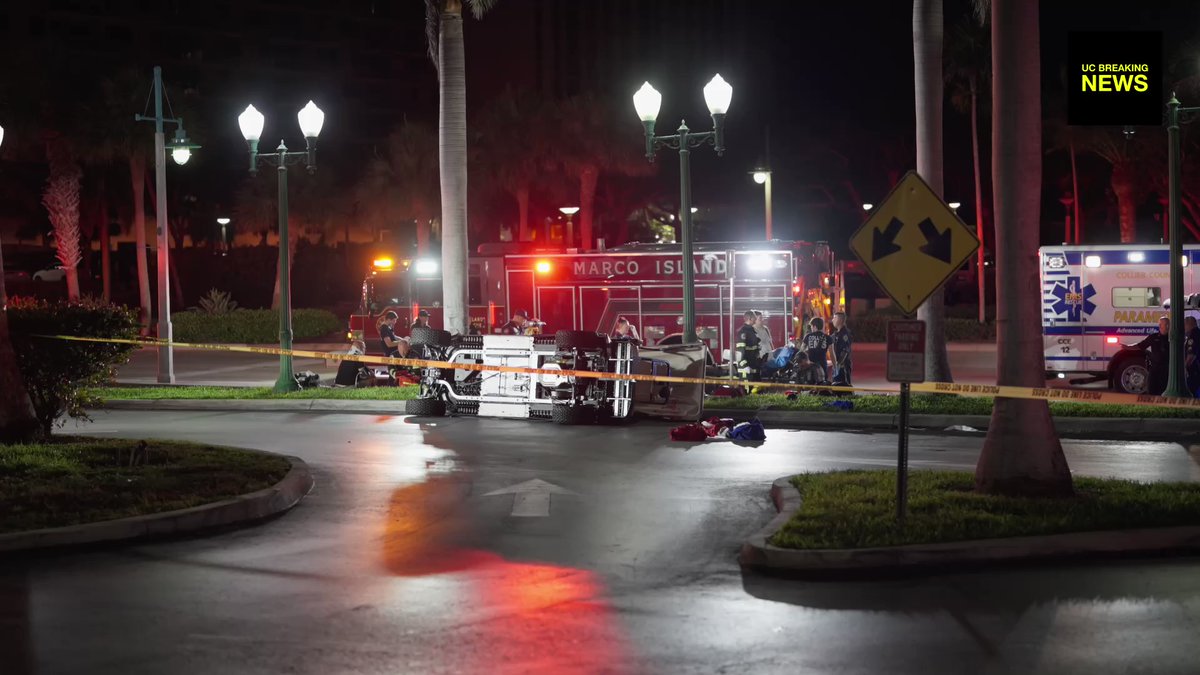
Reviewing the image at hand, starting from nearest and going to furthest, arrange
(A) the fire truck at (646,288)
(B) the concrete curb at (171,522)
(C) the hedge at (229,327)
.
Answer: (B) the concrete curb at (171,522)
(A) the fire truck at (646,288)
(C) the hedge at (229,327)

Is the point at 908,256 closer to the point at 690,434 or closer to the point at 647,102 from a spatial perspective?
the point at 690,434

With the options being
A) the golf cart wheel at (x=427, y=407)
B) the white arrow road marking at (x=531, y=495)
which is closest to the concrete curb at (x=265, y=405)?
the golf cart wheel at (x=427, y=407)

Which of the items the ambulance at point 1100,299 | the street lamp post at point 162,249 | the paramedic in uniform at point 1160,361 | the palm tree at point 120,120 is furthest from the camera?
the palm tree at point 120,120

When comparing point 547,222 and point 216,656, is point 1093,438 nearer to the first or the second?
point 216,656

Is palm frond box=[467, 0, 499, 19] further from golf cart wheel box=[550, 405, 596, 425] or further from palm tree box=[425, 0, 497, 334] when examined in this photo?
golf cart wheel box=[550, 405, 596, 425]

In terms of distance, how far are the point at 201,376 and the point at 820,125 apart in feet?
125

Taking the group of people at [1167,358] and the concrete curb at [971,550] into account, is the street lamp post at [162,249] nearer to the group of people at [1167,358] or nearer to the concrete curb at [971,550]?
the group of people at [1167,358]

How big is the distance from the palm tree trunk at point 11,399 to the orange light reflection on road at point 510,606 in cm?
480

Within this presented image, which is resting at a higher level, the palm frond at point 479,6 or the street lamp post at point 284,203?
the palm frond at point 479,6

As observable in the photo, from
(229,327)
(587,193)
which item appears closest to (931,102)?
(229,327)

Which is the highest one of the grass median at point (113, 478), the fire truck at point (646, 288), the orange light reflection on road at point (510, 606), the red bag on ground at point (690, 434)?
the fire truck at point (646, 288)

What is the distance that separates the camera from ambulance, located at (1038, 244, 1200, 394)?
23.8 metres

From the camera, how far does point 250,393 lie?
23.4 m

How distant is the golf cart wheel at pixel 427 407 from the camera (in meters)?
20.2
